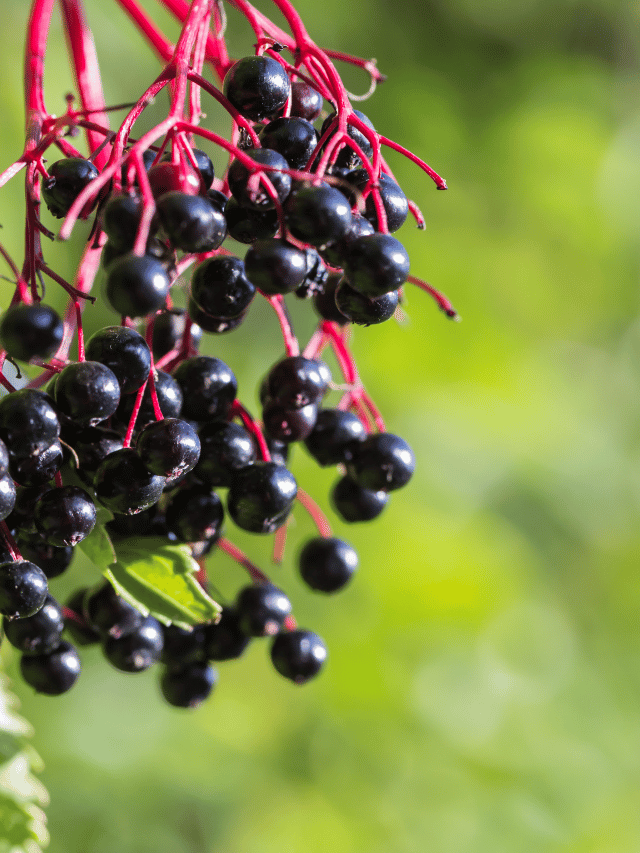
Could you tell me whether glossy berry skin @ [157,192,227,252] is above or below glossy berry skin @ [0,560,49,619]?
above

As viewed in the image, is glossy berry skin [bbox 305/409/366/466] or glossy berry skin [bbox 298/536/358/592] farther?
glossy berry skin [bbox 298/536/358/592]

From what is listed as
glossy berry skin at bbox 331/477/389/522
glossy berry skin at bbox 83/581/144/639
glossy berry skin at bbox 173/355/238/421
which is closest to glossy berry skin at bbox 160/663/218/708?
glossy berry skin at bbox 83/581/144/639

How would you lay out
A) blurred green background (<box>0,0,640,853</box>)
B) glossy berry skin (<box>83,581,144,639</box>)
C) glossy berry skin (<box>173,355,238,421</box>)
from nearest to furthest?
1. glossy berry skin (<box>173,355,238,421</box>)
2. glossy berry skin (<box>83,581,144,639</box>)
3. blurred green background (<box>0,0,640,853</box>)

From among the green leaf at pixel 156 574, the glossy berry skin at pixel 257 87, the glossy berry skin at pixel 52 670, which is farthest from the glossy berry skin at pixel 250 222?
the glossy berry skin at pixel 52 670

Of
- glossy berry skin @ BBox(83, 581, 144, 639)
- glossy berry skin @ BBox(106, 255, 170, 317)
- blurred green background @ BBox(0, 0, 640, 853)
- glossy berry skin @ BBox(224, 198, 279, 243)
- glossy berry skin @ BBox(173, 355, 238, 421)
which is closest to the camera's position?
glossy berry skin @ BBox(106, 255, 170, 317)

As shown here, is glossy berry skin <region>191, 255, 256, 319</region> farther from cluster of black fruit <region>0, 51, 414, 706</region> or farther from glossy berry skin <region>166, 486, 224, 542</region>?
glossy berry skin <region>166, 486, 224, 542</region>

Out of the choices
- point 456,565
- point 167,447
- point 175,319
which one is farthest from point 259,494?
point 456,565

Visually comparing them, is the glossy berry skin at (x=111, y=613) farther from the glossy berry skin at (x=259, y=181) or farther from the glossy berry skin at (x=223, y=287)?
the glossy berry skin at (x=259, y=181)
